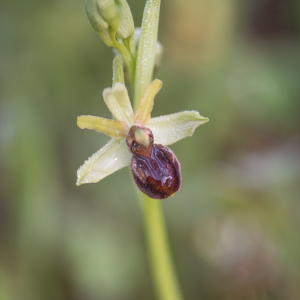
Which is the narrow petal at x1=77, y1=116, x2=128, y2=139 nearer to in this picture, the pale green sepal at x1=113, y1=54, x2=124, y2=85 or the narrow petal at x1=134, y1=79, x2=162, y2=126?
the narrow petal at x1=134, y1=79, x2=162, y2=126

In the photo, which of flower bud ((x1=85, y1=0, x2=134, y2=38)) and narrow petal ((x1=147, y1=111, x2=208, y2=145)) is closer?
flower bud ((x1=85, y1=0, x2=134, y2=38))

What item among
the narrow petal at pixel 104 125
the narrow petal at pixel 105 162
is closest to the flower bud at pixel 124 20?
the narrow petal at pixel 104 125

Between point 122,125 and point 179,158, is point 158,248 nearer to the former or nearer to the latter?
point 122,125

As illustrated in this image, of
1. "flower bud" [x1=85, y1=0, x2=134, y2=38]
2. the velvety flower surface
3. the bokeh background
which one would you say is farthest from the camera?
the bokeh background

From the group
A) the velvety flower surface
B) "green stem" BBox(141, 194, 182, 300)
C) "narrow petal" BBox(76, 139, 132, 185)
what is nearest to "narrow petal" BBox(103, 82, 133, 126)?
the velvety flower surface

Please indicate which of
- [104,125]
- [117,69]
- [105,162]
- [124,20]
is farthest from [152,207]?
[124,20]

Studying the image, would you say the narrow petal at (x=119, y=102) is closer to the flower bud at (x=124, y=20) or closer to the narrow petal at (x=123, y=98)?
the narrow petal at (x=123, y=98)
